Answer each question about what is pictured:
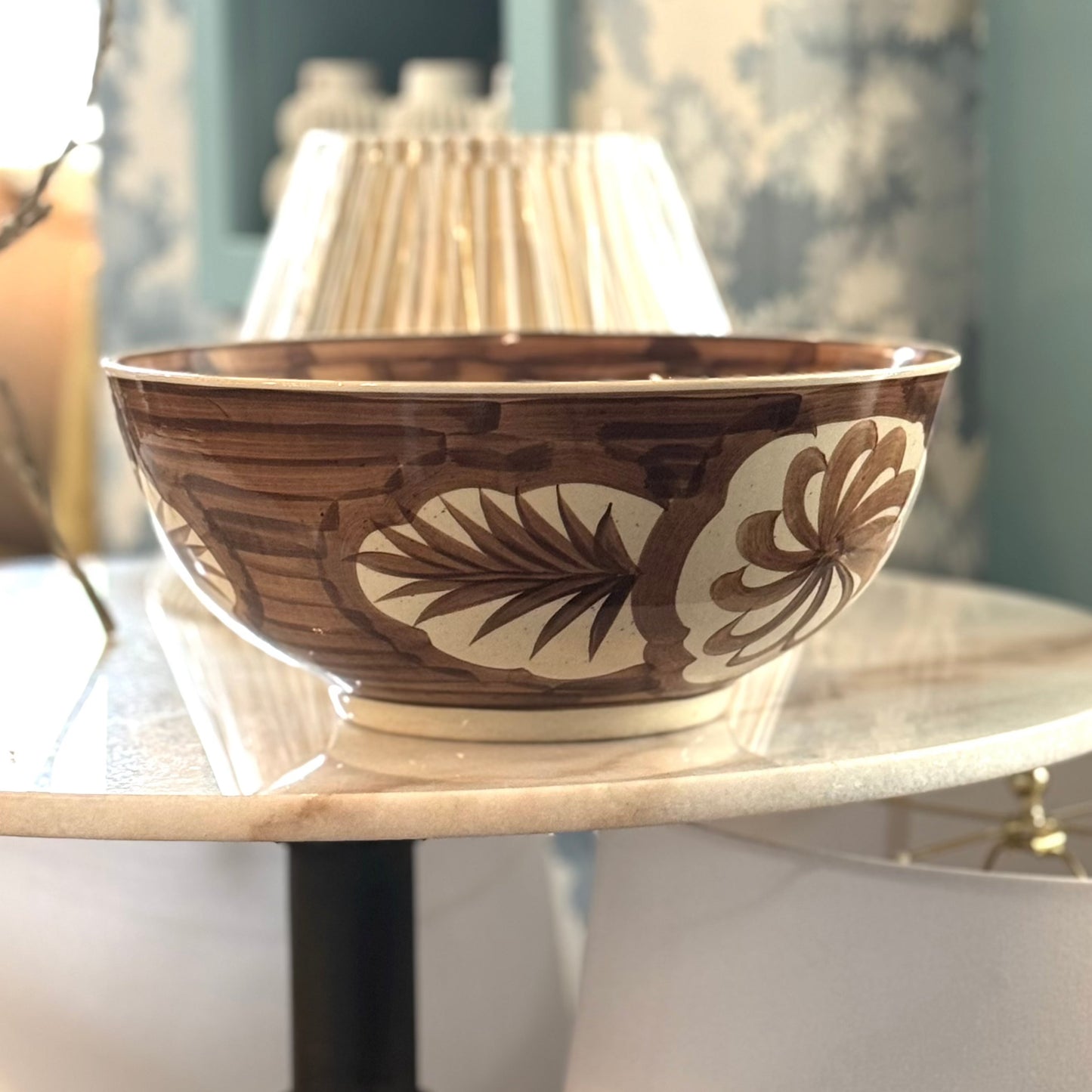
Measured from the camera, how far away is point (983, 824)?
69cm

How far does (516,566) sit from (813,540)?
0.26ft

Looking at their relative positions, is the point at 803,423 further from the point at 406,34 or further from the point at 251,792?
the point at 406,34

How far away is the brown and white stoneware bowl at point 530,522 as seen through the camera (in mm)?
367

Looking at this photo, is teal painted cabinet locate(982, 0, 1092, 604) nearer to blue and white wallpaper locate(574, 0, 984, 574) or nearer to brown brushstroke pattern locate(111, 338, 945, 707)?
blue and white wallpaper locate(574, 0, 984, 574)

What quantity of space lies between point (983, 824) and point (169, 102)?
3.67 feet

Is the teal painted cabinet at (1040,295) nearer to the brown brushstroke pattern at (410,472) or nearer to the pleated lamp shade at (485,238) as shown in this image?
the pleated lamp shade at (485,238)

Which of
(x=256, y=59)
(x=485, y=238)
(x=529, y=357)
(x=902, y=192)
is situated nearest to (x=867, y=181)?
(x=902, y=192)

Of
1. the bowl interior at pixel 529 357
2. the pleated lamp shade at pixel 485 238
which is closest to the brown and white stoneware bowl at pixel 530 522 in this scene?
the bowl interior at pixel 529 357

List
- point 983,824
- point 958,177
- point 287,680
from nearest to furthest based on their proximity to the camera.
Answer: point 287,680 < point 983,824 < point 958,177

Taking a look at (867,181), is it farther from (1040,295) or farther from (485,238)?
(485,238)

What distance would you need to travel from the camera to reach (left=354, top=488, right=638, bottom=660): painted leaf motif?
373mm

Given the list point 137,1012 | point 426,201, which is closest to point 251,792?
point 137,1012

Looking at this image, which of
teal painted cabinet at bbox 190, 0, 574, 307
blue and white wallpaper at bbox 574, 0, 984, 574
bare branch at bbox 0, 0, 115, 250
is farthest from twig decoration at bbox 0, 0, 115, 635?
teal painted cabinet at bbox 190, 0, 574, 307

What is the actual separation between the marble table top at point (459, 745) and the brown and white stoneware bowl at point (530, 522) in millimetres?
25
